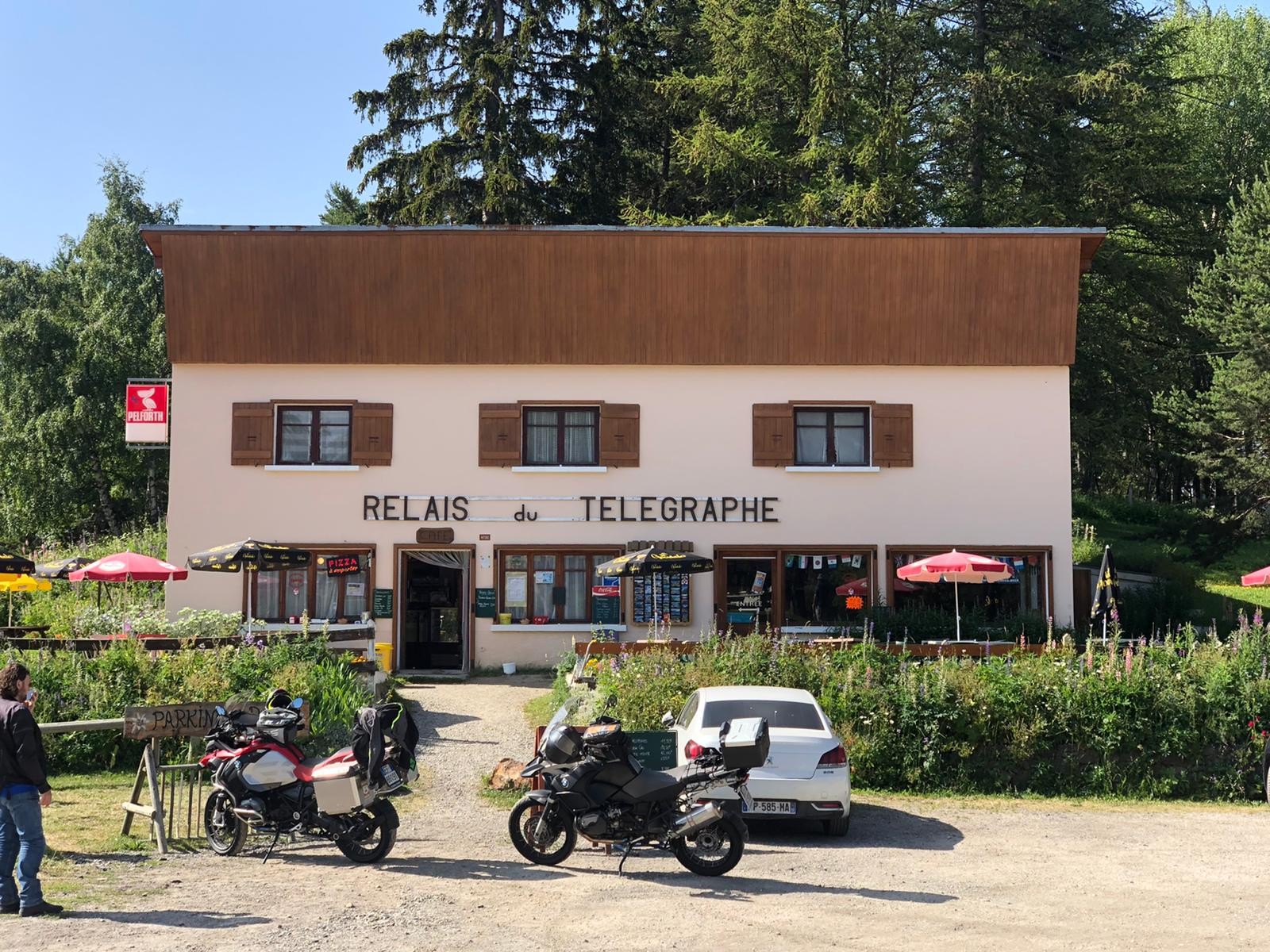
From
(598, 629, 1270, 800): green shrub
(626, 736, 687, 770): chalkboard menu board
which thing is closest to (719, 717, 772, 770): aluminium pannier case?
(626, 736, 687, 770): chalkboard menu board

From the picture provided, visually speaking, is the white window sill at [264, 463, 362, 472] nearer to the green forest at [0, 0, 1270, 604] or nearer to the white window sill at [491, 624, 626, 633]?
the white window sill at [491, 624, 626, 633]

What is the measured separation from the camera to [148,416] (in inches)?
1086

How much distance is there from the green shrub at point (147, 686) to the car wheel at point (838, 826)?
619 cm

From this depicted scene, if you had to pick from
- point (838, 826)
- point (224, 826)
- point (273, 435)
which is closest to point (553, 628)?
point (273, 435)

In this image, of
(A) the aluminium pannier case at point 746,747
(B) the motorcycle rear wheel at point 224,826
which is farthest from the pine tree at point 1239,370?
(B) the motorcycle rear wheel at point 224,826

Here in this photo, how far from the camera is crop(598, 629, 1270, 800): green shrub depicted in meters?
15.2

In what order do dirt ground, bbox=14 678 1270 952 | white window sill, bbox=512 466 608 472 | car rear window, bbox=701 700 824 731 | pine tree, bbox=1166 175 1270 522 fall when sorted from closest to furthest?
dirt ground, bbox=14 678 1270 952
car rear window, bbox=701 700 824 731
white window sill, bbox=512 466 608 472
pine tree, bbox=1166 175 1270 522

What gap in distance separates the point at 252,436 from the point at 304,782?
1542 centimetres

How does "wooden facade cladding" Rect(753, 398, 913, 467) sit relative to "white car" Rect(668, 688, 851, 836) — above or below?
above

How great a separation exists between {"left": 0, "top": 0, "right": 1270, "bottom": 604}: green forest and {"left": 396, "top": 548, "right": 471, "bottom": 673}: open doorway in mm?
12703

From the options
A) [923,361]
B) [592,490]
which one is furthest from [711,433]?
[923,361]

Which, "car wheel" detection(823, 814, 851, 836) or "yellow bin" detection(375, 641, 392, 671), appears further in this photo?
"yellow bin" detection(375, 641, 392, 671)

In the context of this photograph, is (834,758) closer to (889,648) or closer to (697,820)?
(697,820)

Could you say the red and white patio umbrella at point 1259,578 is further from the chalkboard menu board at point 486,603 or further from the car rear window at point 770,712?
the chalkboard menu board at point 486,603
